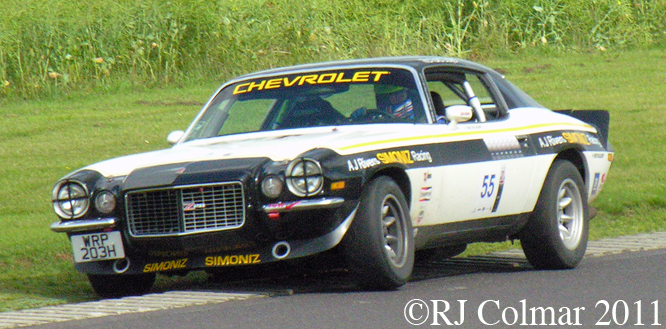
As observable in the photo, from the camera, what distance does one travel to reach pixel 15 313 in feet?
21.2

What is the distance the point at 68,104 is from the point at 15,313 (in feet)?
37.9

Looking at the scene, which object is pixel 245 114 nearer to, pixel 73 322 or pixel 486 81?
pixel 486 81

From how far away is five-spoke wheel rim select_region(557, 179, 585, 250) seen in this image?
836 cm

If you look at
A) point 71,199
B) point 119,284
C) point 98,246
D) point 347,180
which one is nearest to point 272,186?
point 347,180

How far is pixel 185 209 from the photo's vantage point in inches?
260

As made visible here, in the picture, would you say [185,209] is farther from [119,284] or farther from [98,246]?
[119,284]

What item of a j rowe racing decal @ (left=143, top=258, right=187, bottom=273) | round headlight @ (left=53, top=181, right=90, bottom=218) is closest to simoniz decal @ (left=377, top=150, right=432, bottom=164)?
a j rowe racing decal @ (left=143, top=258, right=187, bottom=273)

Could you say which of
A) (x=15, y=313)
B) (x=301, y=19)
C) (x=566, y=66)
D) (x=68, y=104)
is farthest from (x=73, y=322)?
(x=566, y=66)

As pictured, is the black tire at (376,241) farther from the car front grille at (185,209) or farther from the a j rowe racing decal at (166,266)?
the a j rowe racing decal at (166,266)

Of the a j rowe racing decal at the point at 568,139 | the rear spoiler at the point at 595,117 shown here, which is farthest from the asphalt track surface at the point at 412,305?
the rear spoiler at the point at 595,117

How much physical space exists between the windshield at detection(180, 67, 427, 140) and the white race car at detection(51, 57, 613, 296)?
0.03 feet

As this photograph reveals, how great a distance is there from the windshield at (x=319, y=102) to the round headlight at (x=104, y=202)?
1.43 metres

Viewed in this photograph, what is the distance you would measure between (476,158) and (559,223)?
1.16 meters

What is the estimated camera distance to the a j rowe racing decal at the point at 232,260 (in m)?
6.60
